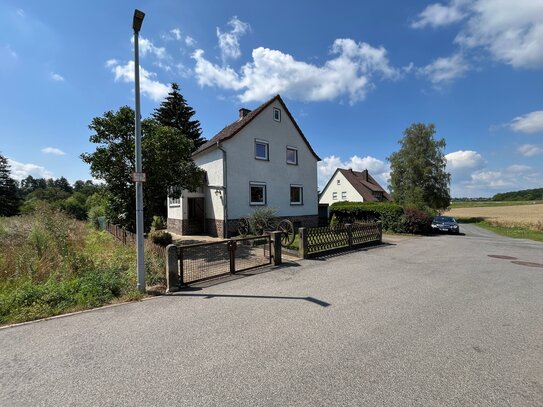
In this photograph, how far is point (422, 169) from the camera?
35375 millimetres

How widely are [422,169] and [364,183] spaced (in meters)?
8.98

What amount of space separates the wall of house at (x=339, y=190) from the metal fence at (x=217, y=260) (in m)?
27.2

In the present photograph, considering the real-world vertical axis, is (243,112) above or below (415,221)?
above

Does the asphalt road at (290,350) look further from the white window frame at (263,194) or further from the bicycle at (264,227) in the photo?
the white window frame at (263,194)

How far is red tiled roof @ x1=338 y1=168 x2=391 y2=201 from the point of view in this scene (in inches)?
1508

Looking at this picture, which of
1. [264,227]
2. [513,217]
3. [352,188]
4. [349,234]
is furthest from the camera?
[513,217]

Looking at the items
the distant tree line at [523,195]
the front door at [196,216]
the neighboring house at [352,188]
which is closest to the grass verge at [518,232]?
the neighboring house at [352,188]

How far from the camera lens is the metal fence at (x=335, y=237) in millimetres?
10156

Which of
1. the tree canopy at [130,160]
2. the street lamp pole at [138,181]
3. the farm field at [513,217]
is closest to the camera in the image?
the street lamp pole at [138,181]

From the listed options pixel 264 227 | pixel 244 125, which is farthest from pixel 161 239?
pixel 244 125

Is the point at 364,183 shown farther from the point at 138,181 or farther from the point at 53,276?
the point at 53,276

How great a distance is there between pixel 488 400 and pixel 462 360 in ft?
2.49

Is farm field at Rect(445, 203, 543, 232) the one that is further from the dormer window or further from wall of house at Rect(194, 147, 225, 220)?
wall of house at Rect(194, 147, 225, 220)

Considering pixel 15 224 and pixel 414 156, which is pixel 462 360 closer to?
pixel 15 224
